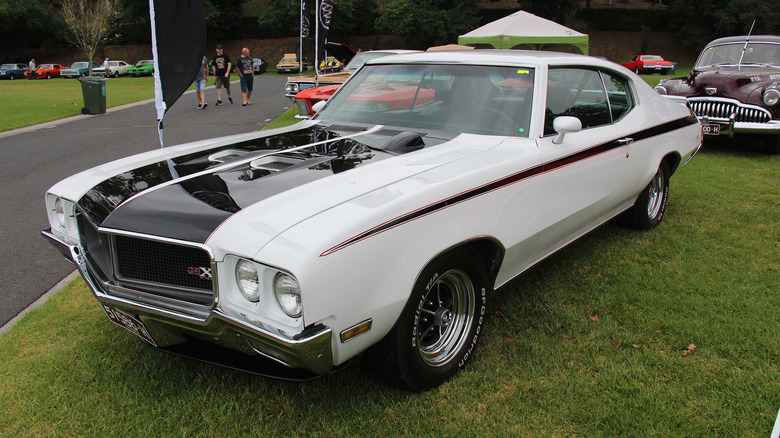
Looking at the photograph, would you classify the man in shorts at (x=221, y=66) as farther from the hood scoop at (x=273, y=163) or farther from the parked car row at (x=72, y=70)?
the parked car row at (x=72, y=70)

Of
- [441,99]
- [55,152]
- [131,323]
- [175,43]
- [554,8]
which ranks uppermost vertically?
[554,8]

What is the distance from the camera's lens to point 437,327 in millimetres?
2752

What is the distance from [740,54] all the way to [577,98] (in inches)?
293

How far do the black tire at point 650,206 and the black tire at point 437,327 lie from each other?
2494 mm

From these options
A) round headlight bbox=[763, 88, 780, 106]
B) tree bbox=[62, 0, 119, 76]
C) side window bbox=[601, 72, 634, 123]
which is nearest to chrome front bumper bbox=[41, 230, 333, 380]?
side window bbox=[601, 72, 634, 123]

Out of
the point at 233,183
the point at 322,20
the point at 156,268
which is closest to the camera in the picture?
the point at 156,268

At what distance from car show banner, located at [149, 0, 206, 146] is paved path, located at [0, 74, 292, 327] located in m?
1.44

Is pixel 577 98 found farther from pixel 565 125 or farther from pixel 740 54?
pixel 740 54

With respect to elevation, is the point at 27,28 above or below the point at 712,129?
above

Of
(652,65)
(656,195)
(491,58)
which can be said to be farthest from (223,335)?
(652,65)

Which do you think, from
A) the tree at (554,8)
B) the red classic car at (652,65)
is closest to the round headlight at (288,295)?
the red classic car at (652,65)

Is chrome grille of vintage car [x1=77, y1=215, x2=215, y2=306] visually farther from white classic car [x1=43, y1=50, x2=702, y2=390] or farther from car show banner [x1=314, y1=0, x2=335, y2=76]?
car show banner [x1=314, y1=0, x2=335, y2=76]

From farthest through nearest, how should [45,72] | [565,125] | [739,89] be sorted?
1. [45,72]
2. [739,89]
3. [565,125]

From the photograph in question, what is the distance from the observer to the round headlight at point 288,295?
2.00 m
